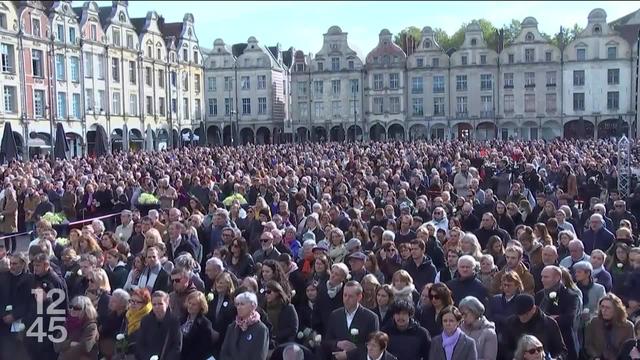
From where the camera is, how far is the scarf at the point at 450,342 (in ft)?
20.3

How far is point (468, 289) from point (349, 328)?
1573mm

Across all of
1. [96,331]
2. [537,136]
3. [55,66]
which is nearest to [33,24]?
[55,66]

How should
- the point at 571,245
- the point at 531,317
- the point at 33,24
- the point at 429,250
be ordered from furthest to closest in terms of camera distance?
the point at 33,24 → the point at 429,250 → the point at 571,245 → the point at 531,317

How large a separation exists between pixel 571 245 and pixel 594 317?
6.85 ft

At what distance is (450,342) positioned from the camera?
6203mm

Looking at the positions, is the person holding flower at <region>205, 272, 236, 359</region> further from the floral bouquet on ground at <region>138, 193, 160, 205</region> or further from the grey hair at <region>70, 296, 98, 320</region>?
the floral bouquet on ground at <region>138, 193, 160, 205</region>

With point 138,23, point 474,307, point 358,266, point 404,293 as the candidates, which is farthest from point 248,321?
point 138,23

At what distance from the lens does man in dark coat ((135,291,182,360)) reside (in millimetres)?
6812

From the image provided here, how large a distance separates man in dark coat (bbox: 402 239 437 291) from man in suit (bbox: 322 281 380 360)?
202cm

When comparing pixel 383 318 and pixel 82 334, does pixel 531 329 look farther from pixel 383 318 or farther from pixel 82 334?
pixel 82 334

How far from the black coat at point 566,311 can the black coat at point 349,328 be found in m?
1.88

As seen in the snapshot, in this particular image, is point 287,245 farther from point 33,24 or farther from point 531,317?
point 33,24

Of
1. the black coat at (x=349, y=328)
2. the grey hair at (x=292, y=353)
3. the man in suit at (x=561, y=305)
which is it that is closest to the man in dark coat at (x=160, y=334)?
the grey hair at (x=292, y=353)

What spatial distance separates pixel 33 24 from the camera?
46.3 metres
